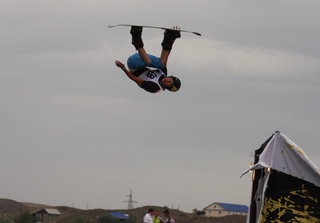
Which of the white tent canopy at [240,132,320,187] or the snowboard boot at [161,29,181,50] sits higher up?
the snowboard boot at [161,29,181,50]

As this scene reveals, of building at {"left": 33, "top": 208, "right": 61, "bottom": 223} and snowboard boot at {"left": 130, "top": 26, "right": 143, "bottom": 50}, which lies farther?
building at {"left": 33, "top": 208, "right": 61, "bottom": 223}

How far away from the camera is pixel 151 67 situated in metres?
17.0

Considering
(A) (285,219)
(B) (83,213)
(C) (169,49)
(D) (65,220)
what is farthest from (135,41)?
(B) (83,213)

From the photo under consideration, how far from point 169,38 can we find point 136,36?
739 mm

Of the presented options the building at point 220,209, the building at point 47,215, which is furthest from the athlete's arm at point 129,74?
the building at point 220,209

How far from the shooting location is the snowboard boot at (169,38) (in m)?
16.9

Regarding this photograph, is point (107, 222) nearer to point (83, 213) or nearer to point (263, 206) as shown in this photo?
point (83, 213)

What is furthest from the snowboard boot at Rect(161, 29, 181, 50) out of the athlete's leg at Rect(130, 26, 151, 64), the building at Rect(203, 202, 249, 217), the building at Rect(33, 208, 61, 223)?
the building at Rect(203, 202, 249, 217)

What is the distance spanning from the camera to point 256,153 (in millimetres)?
15406

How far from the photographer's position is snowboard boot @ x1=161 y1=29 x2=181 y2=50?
55.5ft

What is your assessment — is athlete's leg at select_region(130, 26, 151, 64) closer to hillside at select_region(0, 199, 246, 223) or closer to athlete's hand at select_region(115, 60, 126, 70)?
athlete's hand at select_region(115, 60, 126, 70)

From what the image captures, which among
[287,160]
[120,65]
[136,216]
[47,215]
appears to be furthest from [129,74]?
[47,215]

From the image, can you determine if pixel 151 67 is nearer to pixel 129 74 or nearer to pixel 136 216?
pixel 129 74

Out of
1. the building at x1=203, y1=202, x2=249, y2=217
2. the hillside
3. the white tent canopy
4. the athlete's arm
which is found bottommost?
the white tent canopy
